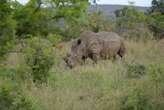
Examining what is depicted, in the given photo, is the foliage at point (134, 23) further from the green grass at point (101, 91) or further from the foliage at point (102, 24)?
the green grass at point (101, 91)

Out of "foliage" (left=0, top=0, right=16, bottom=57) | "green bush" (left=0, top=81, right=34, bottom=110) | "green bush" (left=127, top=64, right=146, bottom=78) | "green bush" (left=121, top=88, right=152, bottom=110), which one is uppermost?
"foliage" (left=0, top=0, right=16, bottom=57)

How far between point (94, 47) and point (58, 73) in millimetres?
3860

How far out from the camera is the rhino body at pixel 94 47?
1529 centimetres

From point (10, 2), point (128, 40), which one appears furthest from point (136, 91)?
point (128, 40)

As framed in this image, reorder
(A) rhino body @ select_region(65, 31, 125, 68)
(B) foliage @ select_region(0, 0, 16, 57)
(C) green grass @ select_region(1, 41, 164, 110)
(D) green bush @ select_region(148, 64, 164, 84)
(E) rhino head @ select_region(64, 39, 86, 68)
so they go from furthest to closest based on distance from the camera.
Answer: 1. (A) rhino body @ select_region(65, 31, 125, 68)
2. (E) rhino head @ select_region(64, 39, 86, 68)
3. (D) green bush @ select_region(148, 64, 164, 84)
4. (C) green grass @ select_region(1, 41, 164, 110)
5. (B) foliage @ select_region(0, 0, 16, 57)

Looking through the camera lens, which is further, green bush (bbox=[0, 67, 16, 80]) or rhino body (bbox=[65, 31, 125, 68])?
rhino body (bbox=[65, 31, 125, 68])

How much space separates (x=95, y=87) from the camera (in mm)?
9891

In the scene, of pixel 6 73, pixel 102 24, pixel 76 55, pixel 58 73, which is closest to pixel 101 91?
pixel 6 73

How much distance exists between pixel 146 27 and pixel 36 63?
487 inches

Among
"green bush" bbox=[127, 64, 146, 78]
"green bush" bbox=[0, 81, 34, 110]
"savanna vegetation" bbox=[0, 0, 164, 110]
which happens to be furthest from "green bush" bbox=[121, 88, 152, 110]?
"green bush" bbox=[127, 64, 146, 78]

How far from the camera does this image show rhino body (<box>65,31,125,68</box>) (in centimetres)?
1529

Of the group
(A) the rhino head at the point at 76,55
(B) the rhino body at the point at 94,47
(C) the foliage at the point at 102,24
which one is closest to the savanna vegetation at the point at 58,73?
(A) the rhino head at the point at 76,55

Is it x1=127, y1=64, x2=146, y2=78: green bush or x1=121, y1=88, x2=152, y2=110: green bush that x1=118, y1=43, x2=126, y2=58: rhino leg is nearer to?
x1=127, y1=64, x2=146, y2=78: green bush

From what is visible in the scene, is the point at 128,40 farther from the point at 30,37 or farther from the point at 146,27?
the point at 30,37
